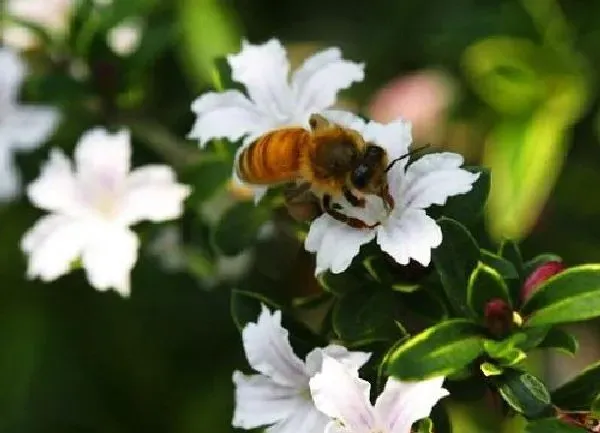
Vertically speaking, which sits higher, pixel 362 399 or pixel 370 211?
pixel 370 211

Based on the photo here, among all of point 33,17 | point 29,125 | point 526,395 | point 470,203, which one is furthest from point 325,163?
point 33,17

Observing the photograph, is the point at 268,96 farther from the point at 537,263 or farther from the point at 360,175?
the point at 537,263

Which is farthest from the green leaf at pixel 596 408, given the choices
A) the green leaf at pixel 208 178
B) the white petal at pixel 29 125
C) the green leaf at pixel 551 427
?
the white petal at pixel 29 125

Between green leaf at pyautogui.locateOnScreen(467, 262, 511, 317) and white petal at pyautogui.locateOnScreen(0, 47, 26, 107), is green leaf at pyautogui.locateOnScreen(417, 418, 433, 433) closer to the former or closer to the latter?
green leaf at pyautogui.locateOnScreen(467, 262, 511, 317)

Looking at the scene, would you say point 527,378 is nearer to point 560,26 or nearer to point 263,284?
point 263,284

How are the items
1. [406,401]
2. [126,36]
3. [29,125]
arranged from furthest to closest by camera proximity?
[126,36], [29,125], [406,401]

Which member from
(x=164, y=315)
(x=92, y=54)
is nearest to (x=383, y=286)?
(x=92, y=54)
